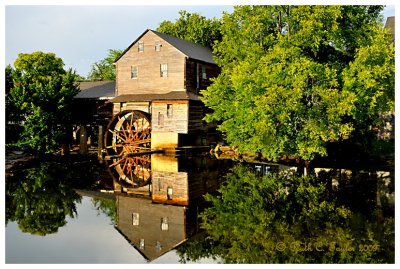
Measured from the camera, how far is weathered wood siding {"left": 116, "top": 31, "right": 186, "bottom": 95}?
31.6 m

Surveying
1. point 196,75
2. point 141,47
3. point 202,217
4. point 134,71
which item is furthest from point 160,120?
point 202,217

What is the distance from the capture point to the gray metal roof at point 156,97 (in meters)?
30.4

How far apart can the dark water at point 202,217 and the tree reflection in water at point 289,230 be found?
0.09 feet

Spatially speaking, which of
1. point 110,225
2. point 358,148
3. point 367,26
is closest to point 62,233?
point 110,225

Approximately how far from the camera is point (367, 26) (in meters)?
22.9

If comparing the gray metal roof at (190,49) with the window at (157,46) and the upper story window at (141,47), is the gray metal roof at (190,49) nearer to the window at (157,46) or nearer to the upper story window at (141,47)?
the window at (157,46)

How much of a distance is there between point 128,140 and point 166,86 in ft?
16.5

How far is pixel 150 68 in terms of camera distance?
1281 inches

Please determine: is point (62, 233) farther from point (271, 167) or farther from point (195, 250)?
point (271, 167)

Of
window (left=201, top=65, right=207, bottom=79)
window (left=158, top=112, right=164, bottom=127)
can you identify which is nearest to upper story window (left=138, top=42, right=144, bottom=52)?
window (left=201, top=65, right=207, bottom=79)

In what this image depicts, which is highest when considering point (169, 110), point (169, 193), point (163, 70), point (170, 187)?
point (163, 70)

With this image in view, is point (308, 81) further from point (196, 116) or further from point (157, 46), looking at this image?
point (157, 46)

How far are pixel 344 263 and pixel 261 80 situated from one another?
13291 mm

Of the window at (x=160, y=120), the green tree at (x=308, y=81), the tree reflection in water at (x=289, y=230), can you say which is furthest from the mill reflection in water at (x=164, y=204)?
the window at (x=160, y=120)
